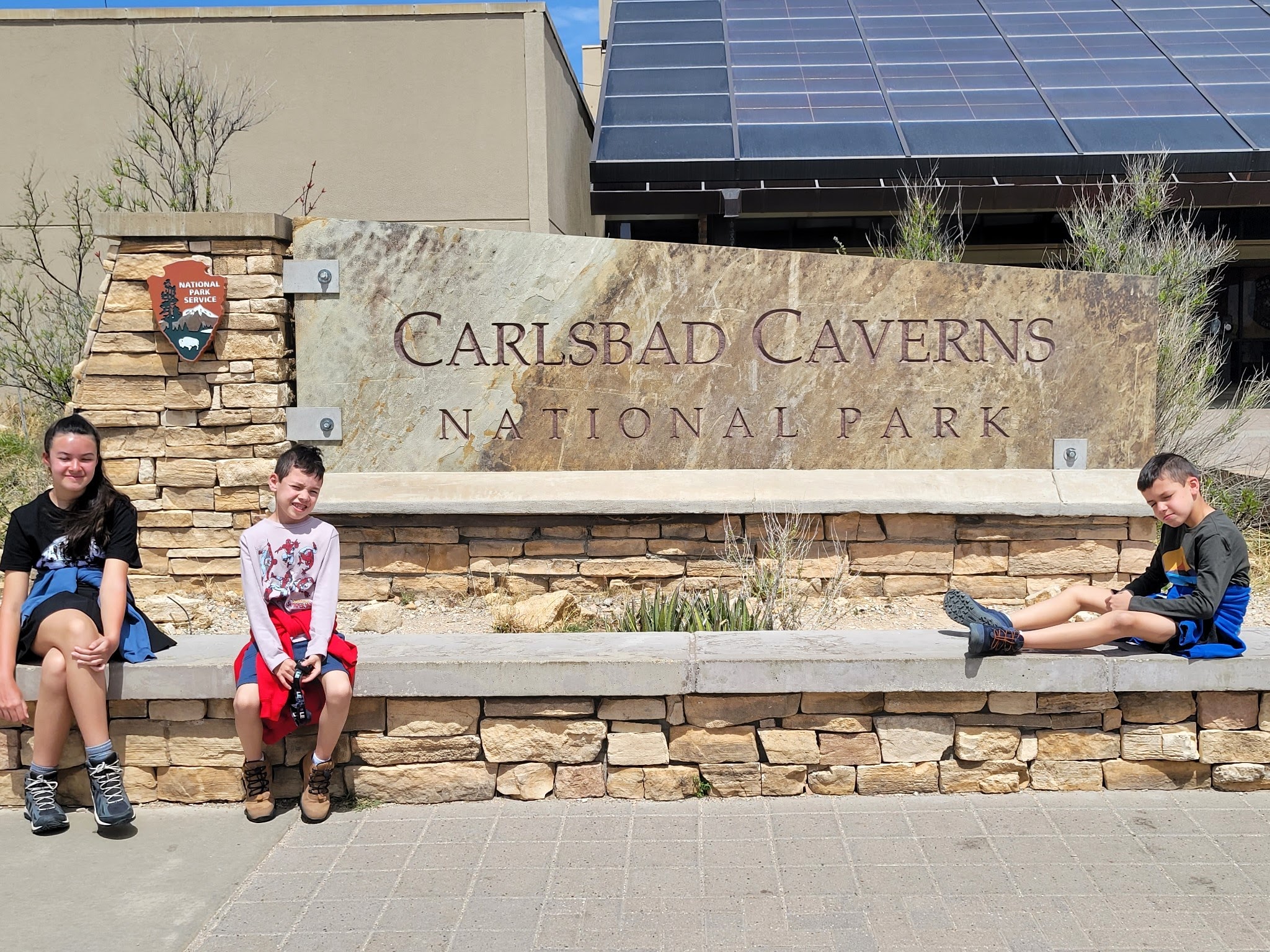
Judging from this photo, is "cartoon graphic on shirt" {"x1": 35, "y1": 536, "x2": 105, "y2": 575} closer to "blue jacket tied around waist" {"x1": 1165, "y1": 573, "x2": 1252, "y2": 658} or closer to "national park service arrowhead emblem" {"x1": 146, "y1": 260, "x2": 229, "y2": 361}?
"national park service arrowhead emblem" {"x1": 146, "y1": 260, "x2": 229, "y2": 361}

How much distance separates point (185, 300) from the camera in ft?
18.8

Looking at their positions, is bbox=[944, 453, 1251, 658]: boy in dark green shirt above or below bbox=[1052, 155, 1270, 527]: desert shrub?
below

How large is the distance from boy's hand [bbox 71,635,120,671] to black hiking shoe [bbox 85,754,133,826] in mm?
324

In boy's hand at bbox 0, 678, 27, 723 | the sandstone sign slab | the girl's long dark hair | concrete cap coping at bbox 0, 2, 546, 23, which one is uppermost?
concrete cap coping at bbox 0, 2, 546, 23

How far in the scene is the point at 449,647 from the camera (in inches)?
160

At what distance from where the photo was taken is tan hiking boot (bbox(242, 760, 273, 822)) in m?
3.81

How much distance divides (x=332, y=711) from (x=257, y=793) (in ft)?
1.44

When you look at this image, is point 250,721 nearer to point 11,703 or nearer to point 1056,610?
point 11,703

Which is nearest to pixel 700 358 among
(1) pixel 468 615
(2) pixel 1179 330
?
(1) pixel 468 615

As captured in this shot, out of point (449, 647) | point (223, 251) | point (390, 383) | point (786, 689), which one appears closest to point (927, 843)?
point (786, 689)

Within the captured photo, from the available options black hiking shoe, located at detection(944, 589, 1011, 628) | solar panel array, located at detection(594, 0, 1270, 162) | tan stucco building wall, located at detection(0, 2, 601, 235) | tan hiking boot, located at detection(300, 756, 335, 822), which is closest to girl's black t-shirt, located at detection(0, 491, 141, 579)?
tan hiking boot, located at detection(300, 756, 335, 822)

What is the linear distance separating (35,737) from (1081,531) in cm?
499

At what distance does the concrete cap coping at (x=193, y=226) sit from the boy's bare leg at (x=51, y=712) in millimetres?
2784

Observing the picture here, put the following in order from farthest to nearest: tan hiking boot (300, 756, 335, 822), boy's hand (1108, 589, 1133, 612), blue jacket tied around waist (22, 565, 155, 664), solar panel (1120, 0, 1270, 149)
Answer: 1. solar panel (1120, 0, 1270, 149)
2. boy's hand (1108, 589, 1133, 612)
3. blue jacket tied around waist (22, 565, 155, 664)
4. tan hiking boot (300, 756, 335, 822)
